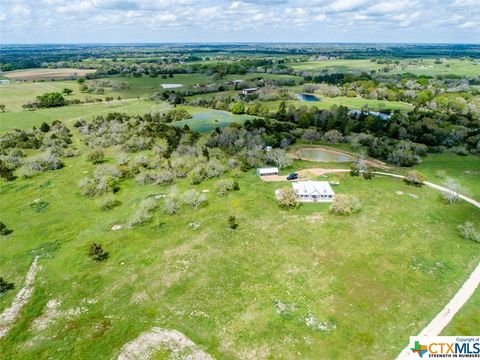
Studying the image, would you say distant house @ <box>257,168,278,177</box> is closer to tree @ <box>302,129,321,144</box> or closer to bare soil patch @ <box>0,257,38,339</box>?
tree @ <box>302,129,321,144</box>

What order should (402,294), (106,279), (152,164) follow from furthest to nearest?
(152,164), (106,279), (402,294)

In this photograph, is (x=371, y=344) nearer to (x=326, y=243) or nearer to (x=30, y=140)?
(x=326, y=243)

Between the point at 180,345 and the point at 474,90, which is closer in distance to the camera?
the point at 180,345

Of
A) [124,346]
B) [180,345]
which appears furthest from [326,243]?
[124,346]

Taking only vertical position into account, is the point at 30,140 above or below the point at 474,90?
below

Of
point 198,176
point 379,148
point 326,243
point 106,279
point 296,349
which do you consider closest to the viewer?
point 296,349

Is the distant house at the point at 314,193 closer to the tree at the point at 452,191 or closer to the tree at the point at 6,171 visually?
the tree at the point at 452,191

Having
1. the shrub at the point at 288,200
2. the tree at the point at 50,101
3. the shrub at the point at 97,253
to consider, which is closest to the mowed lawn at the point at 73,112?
the tree at the point at 50,101
